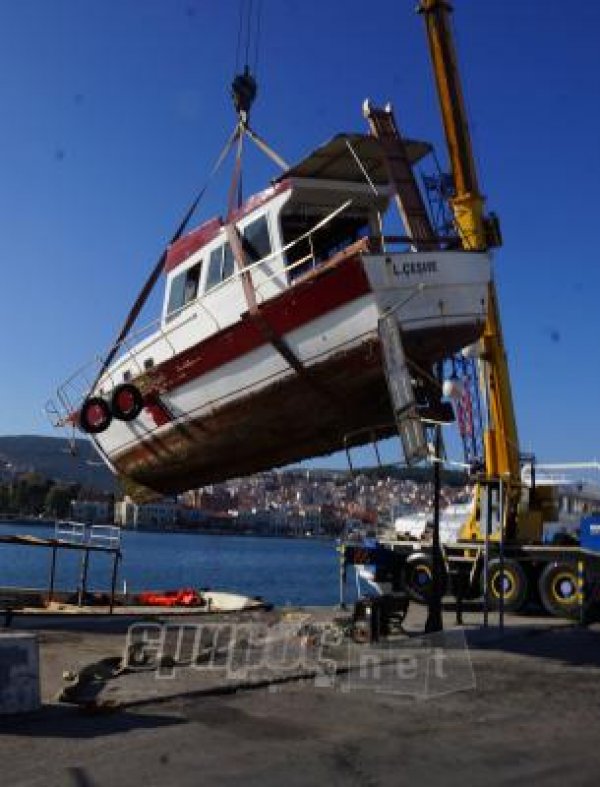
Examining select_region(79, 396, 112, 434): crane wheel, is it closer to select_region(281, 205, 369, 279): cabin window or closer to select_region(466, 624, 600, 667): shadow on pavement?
select_region(281, 205, 369, 279): cabin window

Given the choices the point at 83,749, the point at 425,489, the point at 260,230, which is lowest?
the point at 83,749

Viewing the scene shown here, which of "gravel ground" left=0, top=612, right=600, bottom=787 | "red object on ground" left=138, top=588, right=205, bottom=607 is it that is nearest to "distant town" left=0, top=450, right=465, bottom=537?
"red object on ground" left=138, top=588, right=205, bottom=607

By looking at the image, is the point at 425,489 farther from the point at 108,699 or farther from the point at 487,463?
the point at 108,699

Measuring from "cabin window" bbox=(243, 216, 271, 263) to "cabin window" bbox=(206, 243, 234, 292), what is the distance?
0.37 meters

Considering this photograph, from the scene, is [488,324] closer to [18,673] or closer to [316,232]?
[316,232]

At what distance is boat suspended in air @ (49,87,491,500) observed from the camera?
38.5 feet

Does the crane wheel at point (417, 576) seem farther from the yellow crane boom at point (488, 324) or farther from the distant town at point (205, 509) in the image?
the distant town at point (205, 509)

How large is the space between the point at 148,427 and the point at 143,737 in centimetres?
778

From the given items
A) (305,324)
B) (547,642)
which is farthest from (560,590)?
(305,324)

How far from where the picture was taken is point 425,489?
85.2 feet

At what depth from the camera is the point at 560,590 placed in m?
18.0

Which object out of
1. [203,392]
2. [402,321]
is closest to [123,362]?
[203,392]

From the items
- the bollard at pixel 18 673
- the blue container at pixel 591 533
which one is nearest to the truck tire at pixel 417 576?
the blue container at pixel 591 533

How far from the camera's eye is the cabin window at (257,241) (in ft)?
42.5
